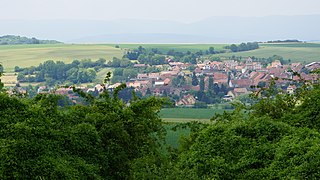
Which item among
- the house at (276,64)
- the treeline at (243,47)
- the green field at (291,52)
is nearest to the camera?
the house at (276,64)

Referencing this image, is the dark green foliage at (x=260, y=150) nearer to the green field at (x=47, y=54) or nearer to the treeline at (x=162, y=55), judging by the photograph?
the green field at (x=47, y=54)

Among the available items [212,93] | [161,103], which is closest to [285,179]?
[161,103]

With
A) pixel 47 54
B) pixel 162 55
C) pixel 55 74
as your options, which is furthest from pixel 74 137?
pixel 162 55

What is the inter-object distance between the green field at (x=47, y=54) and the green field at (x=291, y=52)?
857 inches

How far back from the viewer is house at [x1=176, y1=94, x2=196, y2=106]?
47675mm

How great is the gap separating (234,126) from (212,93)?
3932cm

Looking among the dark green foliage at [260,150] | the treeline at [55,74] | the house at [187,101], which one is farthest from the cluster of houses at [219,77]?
the dark green foliage at [260,150]

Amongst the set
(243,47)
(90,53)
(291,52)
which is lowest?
(90,53)

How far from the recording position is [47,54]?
88812 millimetres

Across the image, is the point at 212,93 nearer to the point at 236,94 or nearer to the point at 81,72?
the point at 236,94

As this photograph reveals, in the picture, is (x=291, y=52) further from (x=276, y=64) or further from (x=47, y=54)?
(x=47, y=54)

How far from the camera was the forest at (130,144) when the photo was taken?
10.5m

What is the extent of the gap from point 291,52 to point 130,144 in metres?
87.4

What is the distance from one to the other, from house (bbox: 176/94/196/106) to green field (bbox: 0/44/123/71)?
108 feet
